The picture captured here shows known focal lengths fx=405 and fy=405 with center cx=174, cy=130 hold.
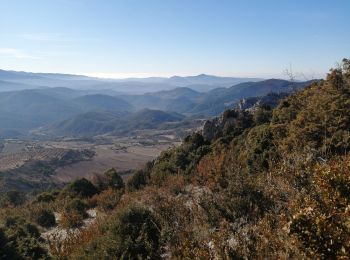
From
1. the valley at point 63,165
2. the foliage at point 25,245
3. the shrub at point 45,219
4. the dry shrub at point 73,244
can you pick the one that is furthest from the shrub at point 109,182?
the valley at point 63,165

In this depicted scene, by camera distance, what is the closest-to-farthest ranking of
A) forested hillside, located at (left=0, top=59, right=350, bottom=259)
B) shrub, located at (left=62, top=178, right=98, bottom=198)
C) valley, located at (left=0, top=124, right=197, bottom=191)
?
forested hillside, located at (left=0, top=59, right=350, bottom=259)
shrub, located at (left=62, top=178, right=98, bottom=198)
valley, located at (left=0, top=124, right=197, bottom=191)

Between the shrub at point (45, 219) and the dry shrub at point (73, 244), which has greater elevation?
the dry shrub at point (73, 244)

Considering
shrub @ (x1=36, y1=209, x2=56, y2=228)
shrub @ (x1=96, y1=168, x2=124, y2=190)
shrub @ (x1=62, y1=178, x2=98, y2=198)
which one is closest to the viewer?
shrub @ (x1=36, y1=209, x2=56, y2=228)

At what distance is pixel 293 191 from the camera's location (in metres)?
7.39

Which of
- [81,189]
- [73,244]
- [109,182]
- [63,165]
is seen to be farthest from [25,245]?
[63,165]

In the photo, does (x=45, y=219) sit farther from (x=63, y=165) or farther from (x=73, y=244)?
(x=63, y=165)

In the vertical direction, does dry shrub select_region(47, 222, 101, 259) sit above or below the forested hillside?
below

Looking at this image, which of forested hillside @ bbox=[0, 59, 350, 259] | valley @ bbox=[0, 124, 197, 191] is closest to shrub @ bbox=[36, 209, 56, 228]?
forested hillside @ bbox=[0, 59, 350, 259]

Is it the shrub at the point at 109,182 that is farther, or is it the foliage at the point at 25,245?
the shrub at the point at 109,182

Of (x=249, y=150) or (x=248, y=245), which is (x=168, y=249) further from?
(x=249, y=150)

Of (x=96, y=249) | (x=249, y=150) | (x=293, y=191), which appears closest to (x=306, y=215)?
(x=293, y=191)

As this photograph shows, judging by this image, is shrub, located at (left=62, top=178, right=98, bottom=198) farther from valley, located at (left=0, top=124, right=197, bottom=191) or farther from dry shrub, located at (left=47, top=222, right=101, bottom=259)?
valley, located at (left=0, top=124, right=197, bottom=191)

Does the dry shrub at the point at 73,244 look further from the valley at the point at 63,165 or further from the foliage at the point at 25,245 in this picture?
the valley at the point at 63,165

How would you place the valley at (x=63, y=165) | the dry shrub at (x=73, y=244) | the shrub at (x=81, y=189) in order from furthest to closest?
the valley at (x=63, y=165) < the shrub at (x=81, y=189) < the dry shrub at (x=73, y=244)
